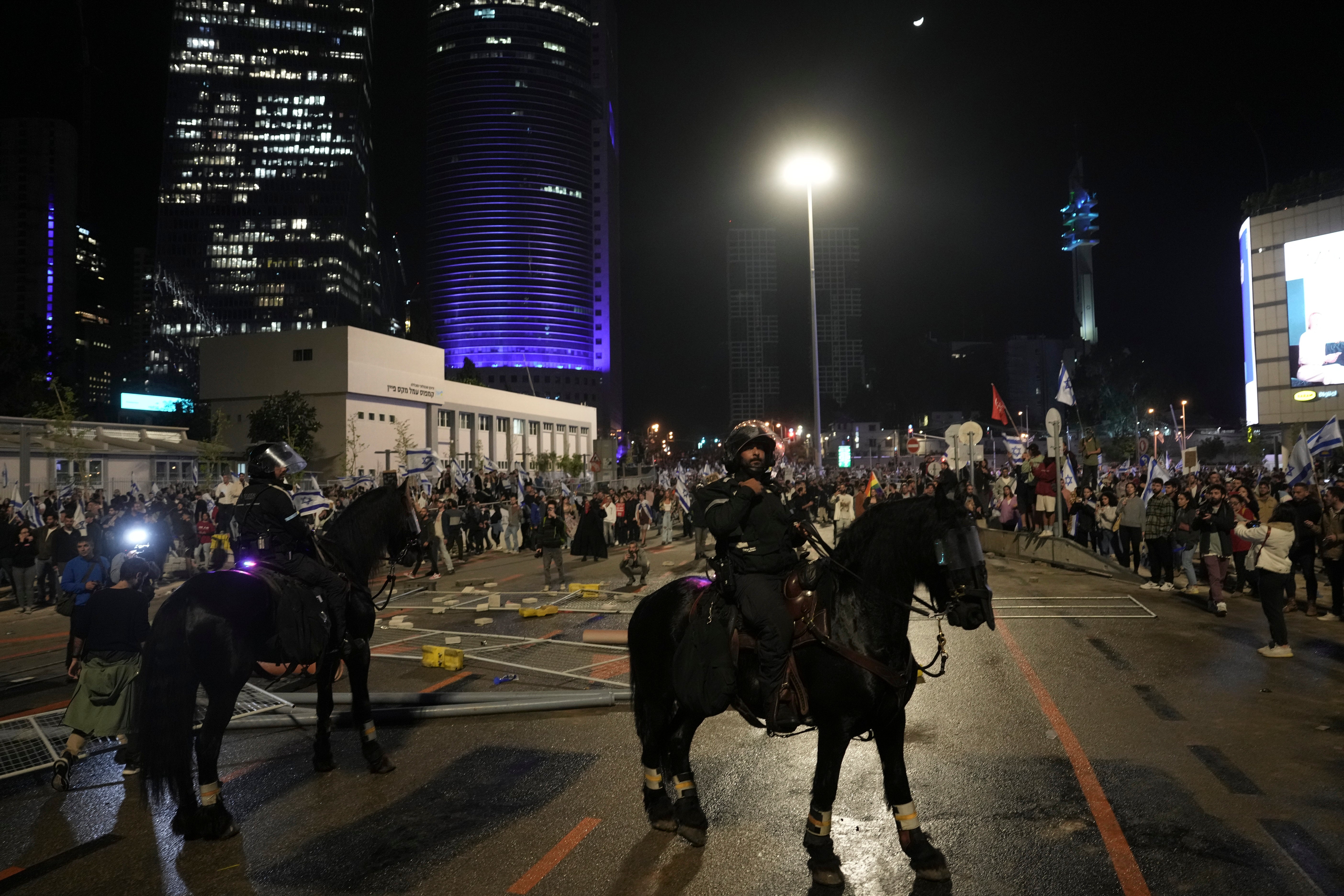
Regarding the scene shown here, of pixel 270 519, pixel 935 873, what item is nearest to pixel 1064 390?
pixel 935 873

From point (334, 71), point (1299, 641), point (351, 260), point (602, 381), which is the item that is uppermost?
point (334, 71)

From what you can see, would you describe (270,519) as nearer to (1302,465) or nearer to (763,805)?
(763,805)

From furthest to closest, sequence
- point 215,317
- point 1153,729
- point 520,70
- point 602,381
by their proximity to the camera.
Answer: point 602,381 < point 520,70 < point 215,317 < point 1153,729

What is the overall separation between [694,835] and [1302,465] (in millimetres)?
15029

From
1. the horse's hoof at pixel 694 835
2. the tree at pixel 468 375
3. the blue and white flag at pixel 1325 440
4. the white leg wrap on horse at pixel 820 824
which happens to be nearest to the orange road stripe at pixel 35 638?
the horse's hoof at pixel 694 835

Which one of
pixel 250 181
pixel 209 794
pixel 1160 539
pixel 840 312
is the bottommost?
pixel 209 794

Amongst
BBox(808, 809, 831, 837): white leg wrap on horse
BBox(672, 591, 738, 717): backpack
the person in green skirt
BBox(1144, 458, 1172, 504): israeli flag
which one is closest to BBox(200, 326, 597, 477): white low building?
BBox(1144, 458, 1172, 504): israeli flag

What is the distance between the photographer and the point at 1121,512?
52.9 ft

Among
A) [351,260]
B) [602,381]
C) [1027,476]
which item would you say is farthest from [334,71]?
[1027,476]

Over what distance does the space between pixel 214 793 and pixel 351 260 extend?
536ft

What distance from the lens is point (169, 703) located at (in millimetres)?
4988

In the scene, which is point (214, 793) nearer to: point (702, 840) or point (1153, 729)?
point (702, 840)

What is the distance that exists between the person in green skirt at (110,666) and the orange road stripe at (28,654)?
5840 millimetres

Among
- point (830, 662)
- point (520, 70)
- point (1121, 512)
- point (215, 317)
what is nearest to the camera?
point (830, 662)
